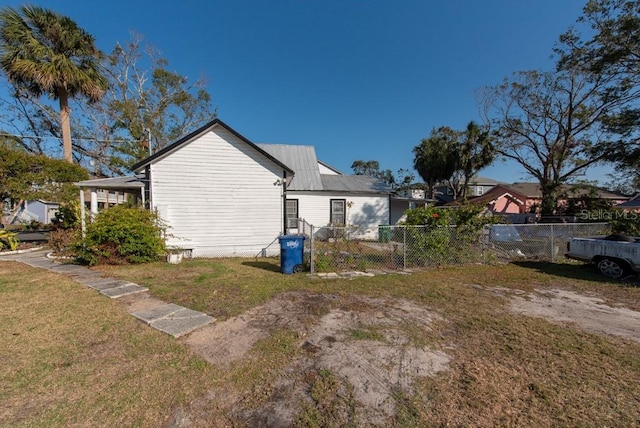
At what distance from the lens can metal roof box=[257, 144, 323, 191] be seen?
15.4 metres

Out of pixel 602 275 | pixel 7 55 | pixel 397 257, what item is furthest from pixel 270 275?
pixel 7 55

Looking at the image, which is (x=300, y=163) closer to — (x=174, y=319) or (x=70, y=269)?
(x=70, y=269)

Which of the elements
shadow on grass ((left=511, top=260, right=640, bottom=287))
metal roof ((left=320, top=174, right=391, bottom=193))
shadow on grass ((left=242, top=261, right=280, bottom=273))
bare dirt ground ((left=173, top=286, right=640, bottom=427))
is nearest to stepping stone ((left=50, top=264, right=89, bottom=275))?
shadow on grass ((left=242, top=261, right=280, bottom=273))

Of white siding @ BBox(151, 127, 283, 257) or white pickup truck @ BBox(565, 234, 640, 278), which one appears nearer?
white pickup truck @ BBox(565, 234, 640, 278)

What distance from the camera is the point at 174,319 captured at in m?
4.12

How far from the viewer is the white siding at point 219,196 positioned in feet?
30.8

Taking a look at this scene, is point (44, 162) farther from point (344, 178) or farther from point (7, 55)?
point (344, 178)

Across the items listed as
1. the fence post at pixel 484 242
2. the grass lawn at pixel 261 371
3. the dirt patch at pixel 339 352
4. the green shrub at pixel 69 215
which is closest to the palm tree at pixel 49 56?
the green shrub at pixel 69 215

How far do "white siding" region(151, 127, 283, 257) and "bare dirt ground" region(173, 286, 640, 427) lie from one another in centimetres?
528

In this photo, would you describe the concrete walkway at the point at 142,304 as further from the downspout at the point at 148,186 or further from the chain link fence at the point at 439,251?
the chain link fence at the point at 439,251

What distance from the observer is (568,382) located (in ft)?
8.73

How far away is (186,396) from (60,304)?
4.19 meters

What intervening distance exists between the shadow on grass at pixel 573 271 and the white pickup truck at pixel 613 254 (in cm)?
25

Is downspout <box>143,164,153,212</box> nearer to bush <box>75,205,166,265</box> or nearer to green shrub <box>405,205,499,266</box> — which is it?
bush <box>75,205,166,265</box>
